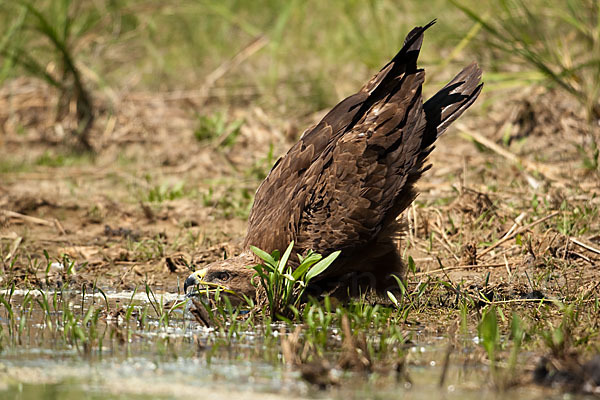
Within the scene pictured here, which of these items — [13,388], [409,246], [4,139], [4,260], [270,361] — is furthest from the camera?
[4,139]

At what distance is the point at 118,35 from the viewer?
10742 millimetres

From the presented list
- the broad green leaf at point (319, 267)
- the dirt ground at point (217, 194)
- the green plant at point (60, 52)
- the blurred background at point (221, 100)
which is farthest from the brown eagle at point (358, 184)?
the green plant at point (60, 52)

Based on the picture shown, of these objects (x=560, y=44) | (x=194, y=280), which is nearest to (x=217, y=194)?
(x=194, y=280)

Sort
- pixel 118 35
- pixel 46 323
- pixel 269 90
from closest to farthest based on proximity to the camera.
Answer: pixel 46 323 → pixel 269 90 → pixel 118 35

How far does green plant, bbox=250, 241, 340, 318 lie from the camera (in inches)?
169

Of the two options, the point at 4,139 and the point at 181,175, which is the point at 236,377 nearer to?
the point at 181,175

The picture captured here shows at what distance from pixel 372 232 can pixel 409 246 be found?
4.09 feet

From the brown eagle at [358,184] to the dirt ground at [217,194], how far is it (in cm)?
55

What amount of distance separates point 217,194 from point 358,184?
280 centimetres

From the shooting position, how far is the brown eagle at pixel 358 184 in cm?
484

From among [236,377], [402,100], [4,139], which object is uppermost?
[4,139]

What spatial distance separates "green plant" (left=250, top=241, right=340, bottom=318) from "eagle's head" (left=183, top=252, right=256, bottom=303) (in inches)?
14.3

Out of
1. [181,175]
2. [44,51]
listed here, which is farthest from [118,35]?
[181,175]

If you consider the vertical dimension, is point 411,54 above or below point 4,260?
above
